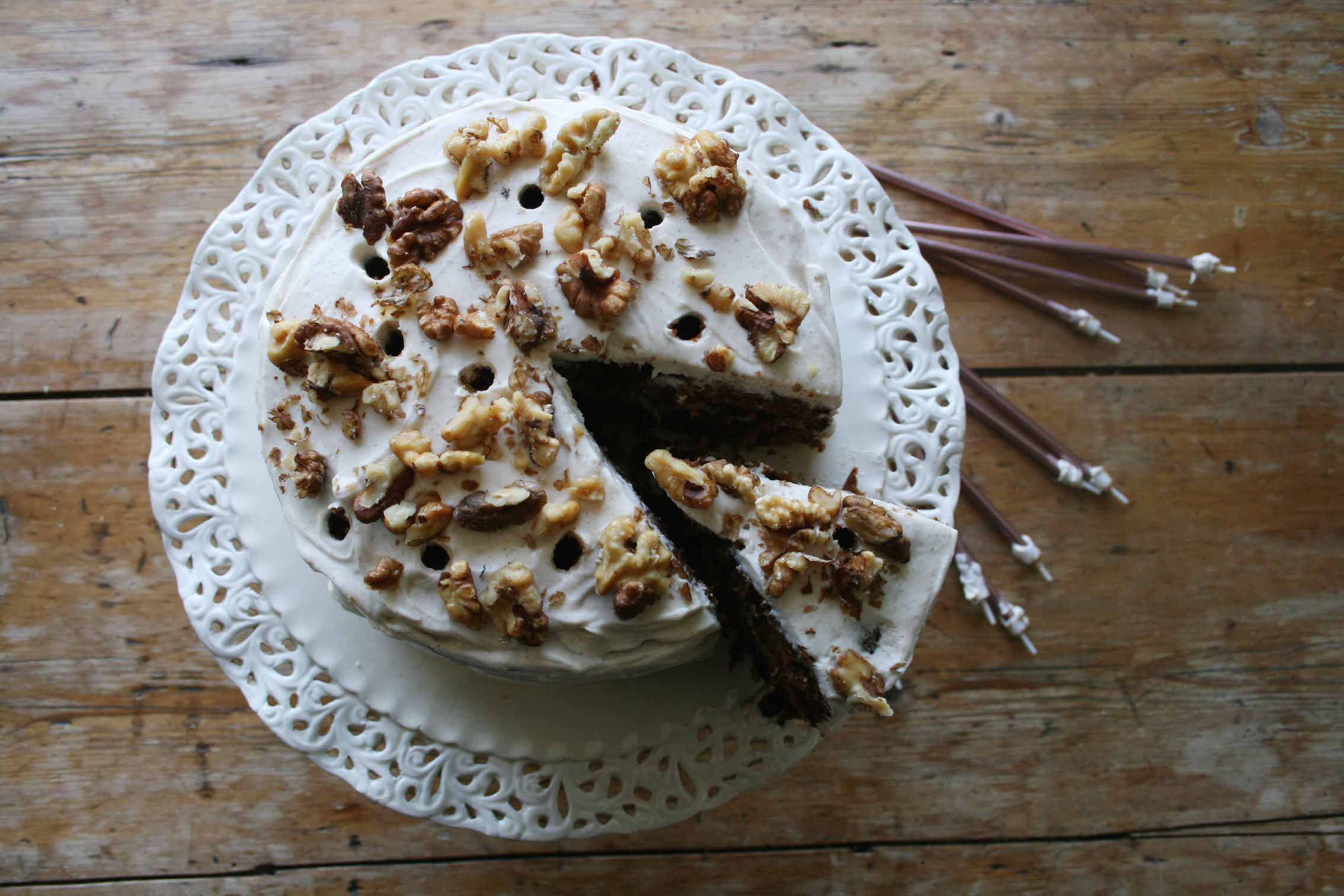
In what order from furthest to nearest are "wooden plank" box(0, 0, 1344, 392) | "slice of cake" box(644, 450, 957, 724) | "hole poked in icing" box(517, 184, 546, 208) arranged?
"wooden plank" box(0, 0, 1344, 392) → "hole poked in icing" box(517, 184, 546, 208) → "slice of cake" box(644, 450, 957, 724)

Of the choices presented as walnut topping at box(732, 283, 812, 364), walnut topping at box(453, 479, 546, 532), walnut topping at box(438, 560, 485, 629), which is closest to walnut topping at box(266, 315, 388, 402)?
walnut topping at box(453, 479, 546, 532)

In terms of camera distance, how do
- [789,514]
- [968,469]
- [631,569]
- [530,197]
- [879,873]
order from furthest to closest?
[968,469] → [879,873] → [530,197] → [789,514] → [631,569]

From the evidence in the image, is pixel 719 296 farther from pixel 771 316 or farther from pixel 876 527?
pixel 876 527

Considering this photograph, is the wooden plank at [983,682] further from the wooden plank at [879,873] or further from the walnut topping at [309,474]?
the walnut topping at [309,474]

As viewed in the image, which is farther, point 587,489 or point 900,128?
point 900,128

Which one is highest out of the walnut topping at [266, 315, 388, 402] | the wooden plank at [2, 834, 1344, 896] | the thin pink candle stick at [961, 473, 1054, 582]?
the walnut topping at [266, 315, 388, 402]

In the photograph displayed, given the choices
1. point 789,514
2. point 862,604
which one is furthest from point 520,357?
point 862,604

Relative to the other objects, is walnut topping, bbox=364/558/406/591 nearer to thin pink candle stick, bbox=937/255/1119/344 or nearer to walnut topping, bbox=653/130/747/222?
walnut topping, bbox=653/130/747/222
